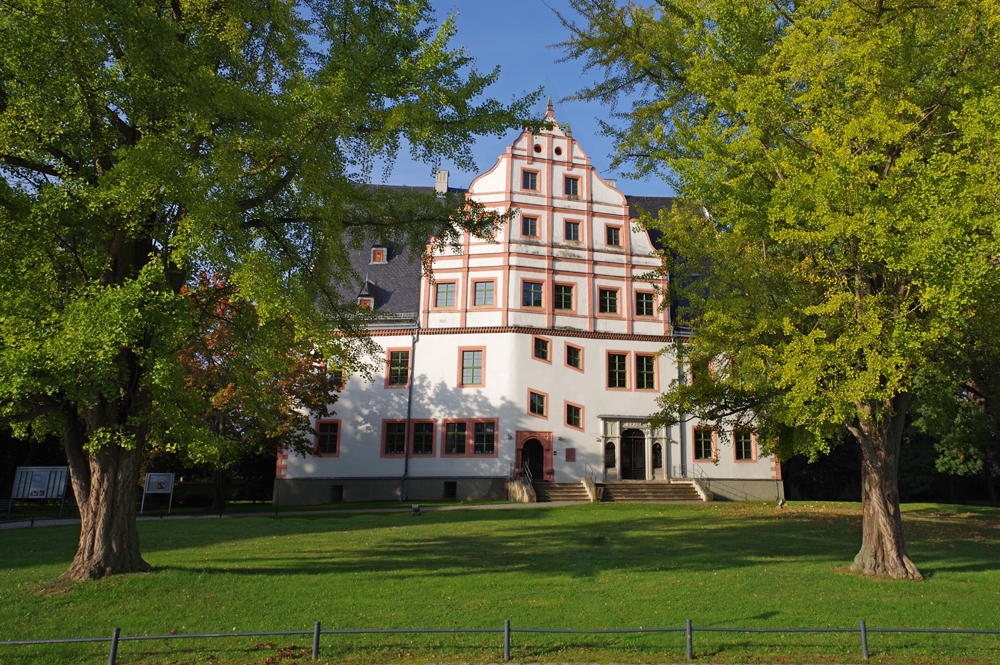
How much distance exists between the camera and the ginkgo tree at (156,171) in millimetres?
9602

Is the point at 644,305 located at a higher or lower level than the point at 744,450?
higher

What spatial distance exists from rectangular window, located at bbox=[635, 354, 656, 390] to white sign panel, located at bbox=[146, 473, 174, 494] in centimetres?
2062

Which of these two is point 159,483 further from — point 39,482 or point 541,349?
point 541,349

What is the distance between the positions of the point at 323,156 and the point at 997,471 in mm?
50859

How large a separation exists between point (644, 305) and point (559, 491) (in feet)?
33.9

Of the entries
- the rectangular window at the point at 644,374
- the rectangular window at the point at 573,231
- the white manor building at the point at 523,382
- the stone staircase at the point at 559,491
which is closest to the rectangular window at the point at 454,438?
the white manor building at the point at 523,382

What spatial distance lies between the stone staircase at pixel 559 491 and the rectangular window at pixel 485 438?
2536mm

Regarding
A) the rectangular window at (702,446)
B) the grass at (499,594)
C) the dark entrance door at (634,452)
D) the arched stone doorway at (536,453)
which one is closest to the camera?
the grass at (499,594)

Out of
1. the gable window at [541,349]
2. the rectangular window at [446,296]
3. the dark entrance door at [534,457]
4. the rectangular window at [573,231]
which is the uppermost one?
the rectangular window at [573,231]

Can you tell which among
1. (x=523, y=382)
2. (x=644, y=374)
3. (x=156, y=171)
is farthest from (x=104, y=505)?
(x=644, y=374)

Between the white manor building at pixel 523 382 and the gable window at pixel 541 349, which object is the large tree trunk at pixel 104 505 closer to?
the white manor building at pixel 523 382

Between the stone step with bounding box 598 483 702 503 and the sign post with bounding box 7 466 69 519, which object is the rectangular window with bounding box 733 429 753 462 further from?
the sign post with bounding box 7 466 69 519

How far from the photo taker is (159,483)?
24.6 meters

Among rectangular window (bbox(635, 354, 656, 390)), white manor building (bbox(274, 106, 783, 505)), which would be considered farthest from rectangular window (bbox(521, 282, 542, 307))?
rectangular window (bbox(635, 354, 656, 390))
